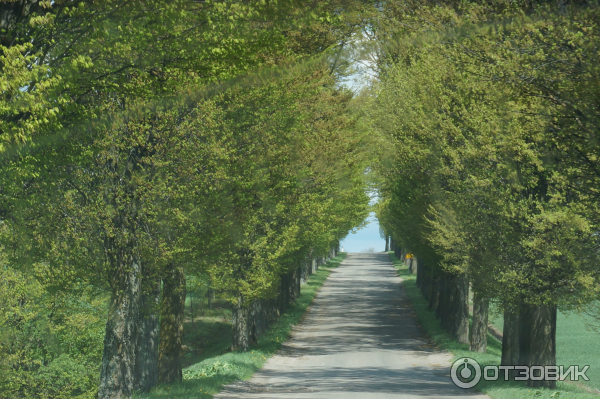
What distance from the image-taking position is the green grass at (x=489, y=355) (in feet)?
57.4

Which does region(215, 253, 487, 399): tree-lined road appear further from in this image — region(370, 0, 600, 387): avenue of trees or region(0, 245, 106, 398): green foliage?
region(0, 245, 106, 398): green foliage

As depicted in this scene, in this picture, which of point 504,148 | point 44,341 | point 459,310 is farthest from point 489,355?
point 44,341

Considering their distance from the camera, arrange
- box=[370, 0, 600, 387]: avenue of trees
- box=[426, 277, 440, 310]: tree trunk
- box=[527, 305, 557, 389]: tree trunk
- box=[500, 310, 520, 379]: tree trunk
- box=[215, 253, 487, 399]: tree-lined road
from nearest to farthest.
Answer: box=[370, 0, 600, 387]: avenue of trees < box=[527, 305, 557, 389]: tree trunk < box=[215, 253, 487, 399]: tree-lined road < box=[500, 310, 520, 379]: tree trunk < box=[426, 277, 440, 310]: tree trunk

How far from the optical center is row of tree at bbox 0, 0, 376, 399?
10414 mm

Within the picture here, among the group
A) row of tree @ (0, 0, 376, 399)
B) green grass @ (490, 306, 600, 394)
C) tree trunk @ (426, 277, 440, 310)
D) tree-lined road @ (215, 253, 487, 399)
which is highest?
row of tree @ (0, 0, 376, 399)

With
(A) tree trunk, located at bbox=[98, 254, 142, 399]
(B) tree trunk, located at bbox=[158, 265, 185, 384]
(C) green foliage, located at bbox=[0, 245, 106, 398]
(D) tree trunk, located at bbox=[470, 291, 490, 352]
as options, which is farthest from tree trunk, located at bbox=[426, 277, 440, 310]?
(A) tree trunk, located at bbox=[98, 254, 142, 399]

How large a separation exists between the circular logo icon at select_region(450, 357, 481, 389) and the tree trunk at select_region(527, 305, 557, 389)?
8.82 ft

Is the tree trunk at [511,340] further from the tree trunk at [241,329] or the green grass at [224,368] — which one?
the tree trunk at [241,329]

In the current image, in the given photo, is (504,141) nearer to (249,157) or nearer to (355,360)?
(249,157)

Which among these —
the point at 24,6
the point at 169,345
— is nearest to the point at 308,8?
the point at 24,6

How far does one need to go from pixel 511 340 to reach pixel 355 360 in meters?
8.20

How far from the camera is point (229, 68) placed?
39.1 ft

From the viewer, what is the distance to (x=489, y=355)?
87.9 ft

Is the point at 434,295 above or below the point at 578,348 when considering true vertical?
above
